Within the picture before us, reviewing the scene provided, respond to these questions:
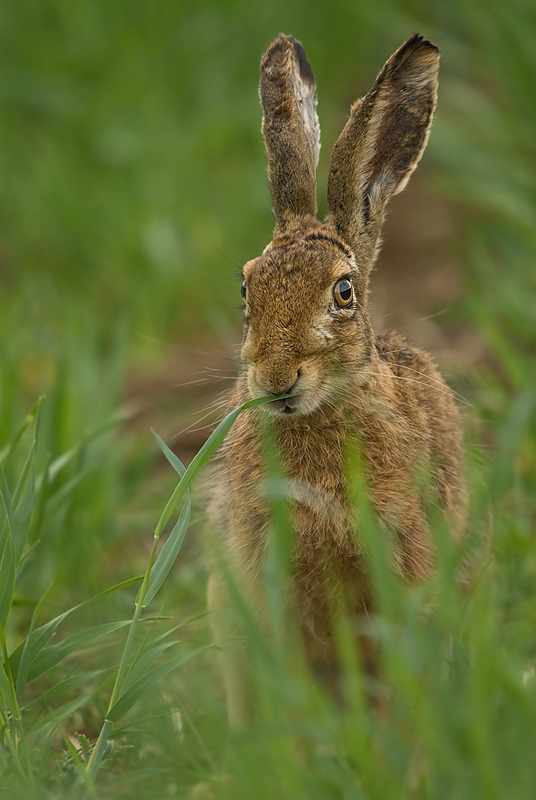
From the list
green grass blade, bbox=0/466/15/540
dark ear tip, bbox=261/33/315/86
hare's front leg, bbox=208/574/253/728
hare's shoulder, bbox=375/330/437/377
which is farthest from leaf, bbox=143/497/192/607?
dark ear tip, bbox=261/33/315/86

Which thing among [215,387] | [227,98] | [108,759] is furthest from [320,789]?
[227,98]

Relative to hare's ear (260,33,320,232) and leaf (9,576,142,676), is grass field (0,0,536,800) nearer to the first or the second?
leaf (9,576,142,676)

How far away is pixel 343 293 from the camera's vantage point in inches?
131

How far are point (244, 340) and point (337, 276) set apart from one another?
38cm

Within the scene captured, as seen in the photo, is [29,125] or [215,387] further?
[29,125]

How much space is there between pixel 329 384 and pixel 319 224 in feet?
2.41

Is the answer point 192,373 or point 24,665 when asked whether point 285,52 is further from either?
point 24,665

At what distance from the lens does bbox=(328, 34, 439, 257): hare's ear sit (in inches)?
138

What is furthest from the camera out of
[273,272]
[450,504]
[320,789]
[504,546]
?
[504,546]

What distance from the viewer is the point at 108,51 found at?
27.2ft

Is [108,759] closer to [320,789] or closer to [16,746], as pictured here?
[16,746]

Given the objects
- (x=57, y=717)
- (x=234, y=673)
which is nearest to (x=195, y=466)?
(x=57, y=717)

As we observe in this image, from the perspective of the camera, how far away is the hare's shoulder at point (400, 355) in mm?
3719

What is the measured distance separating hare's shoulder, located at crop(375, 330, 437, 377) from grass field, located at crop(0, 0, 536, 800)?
42 centimetres
